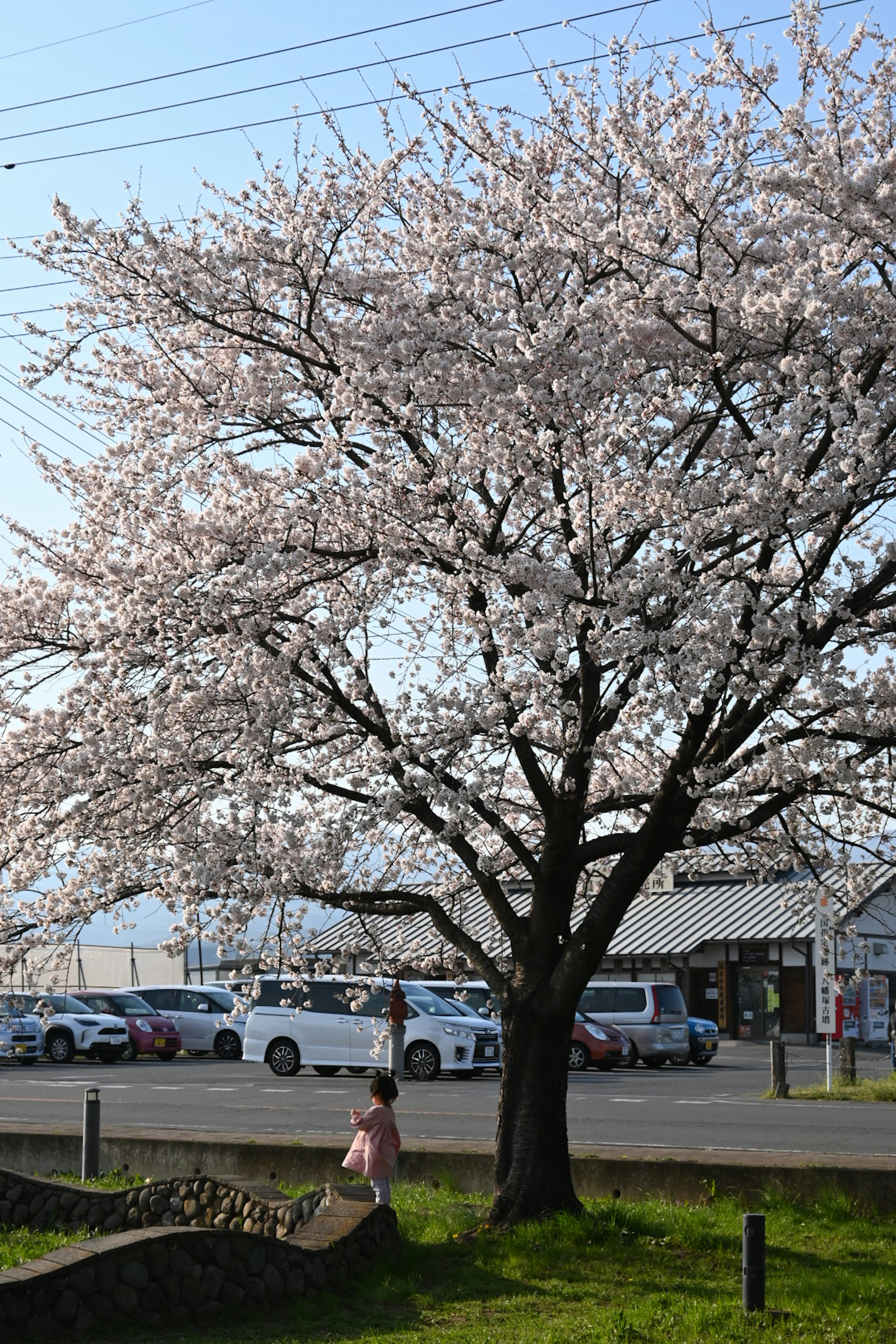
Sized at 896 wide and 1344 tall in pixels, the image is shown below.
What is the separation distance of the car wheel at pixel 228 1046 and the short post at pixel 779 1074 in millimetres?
15808

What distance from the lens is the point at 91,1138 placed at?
13.5 metres

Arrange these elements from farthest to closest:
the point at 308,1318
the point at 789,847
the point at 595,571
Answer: the point at 789,847 → the point at 595,571 → the point at 308,1318

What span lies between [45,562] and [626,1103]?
42.9 ft

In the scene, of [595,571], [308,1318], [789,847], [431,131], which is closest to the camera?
[308,1318]

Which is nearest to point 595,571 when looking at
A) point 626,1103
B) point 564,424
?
point 564,424

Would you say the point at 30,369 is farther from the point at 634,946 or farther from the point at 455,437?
the point at 634,946

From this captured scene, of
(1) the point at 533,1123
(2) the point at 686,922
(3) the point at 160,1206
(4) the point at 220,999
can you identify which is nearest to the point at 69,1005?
(4) the point at 220,999

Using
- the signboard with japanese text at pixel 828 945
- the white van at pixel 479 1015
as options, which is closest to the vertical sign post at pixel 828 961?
the signboard with japanese text at pixel 828 945

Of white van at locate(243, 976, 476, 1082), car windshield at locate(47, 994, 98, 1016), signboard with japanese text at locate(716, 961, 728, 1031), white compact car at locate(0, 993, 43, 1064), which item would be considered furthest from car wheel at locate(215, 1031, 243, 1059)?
signboard with japanese text at locate(716, 961, 728, 1031)

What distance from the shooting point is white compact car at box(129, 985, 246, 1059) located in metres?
34.4

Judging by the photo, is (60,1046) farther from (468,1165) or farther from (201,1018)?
(468,1165)

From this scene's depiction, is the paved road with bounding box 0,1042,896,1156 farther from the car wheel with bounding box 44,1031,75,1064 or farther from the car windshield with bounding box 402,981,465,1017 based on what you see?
the car wheel with bounding box 44,1031,75,1064

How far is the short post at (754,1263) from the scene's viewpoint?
781 centimetres

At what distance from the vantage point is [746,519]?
8523 millimetres
